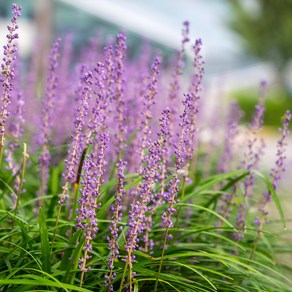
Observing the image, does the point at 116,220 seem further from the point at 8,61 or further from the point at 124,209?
the point at 124,209

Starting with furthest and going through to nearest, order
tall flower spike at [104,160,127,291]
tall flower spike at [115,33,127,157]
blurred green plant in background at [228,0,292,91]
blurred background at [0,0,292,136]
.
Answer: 1. blurred green plant in background at [228,0,292,91]
2. blurred background at [0,0,292,136]
3. tall flower spike at [115,33,127,157]
4. tall flower spike at [104,160,127,291]

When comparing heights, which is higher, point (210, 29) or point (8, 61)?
point (210, 29)

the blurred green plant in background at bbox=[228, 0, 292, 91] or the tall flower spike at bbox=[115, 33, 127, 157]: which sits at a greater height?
the blurred green plant in background at bbox=[228, 0, 292, 91]

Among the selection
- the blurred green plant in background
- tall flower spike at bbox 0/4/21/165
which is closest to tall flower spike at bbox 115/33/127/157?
tall flower spike at bbox 0/4/21/165

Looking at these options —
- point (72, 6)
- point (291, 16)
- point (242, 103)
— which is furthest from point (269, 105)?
point (72, 6)

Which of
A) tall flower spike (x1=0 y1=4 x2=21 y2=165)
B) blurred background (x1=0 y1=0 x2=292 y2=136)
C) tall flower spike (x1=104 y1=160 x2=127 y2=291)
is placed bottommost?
tall flower spike (x1=104 y1=160 x2=127 y2=291)

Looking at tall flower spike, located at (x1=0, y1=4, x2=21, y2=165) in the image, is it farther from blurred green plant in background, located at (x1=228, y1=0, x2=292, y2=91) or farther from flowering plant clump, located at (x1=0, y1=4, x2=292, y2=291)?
blurred green plant in background, located at (x1=228, y1=0, x2=292, y2=91)

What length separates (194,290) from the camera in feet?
11.2

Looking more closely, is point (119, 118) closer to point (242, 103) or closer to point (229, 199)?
point (229, 199)

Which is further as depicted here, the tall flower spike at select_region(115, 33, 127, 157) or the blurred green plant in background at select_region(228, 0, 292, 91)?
the blurred green plant in background at select_region(228, 0, 292, 91)

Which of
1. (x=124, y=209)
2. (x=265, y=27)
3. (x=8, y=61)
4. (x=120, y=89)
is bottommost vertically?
(x=124, y=209)

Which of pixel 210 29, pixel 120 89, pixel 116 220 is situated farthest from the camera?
pixel 210 29

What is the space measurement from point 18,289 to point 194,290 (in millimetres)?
883

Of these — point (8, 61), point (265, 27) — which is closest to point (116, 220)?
point (8, 61)
